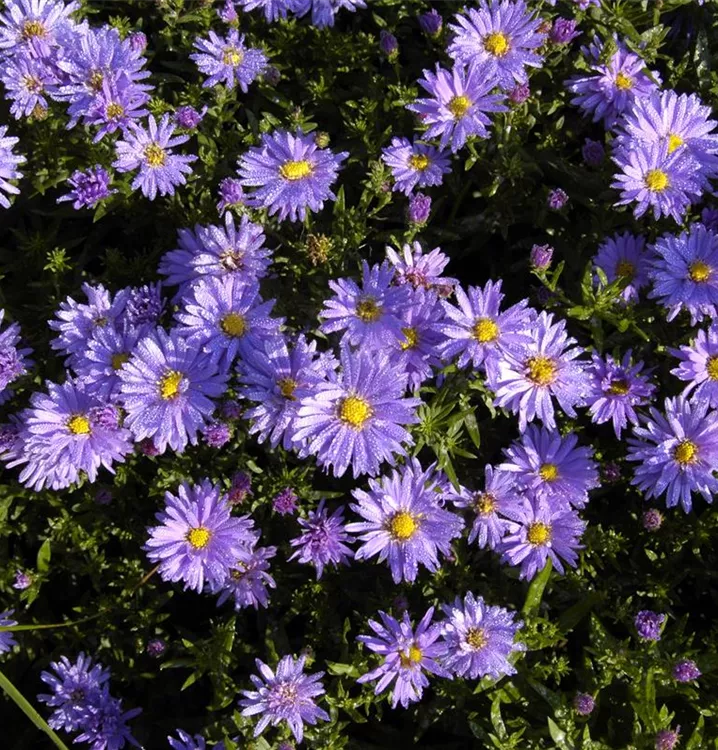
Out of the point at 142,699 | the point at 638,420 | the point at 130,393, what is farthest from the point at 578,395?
the point at 142,699

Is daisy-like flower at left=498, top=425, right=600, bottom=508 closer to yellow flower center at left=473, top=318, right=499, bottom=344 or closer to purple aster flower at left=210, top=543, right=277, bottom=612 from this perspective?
yellow flower center at left=473, top=318, right=499, bottom=344

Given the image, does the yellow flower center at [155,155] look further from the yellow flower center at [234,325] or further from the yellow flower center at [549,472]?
the yellow flower center at [549,472]

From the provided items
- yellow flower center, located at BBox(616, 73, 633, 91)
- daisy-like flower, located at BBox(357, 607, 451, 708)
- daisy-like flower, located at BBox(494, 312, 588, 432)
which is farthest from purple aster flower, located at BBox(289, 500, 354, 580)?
yellow flower center, located at BBox(616, 73, 633, 91)

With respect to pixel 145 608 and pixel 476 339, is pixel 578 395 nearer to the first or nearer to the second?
pixel 476 339

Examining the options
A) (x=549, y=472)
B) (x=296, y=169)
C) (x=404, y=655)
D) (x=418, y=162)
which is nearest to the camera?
(x=404, y=655)

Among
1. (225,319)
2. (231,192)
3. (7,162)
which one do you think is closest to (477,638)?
(225,319)

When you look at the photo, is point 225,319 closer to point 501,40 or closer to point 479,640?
point 479,640
